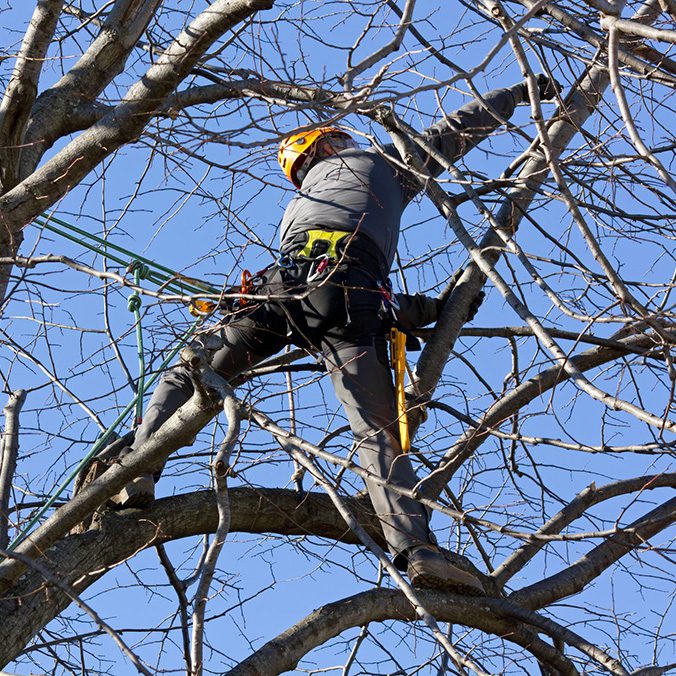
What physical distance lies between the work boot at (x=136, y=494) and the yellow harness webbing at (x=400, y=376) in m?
0.91

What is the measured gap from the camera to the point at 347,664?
15.9 feet

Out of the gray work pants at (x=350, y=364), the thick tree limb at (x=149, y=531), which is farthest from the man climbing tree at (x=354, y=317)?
the thick tree limb at (x=149, y=531)

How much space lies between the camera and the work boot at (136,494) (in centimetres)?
427

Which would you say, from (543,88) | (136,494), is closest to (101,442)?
(136,494)

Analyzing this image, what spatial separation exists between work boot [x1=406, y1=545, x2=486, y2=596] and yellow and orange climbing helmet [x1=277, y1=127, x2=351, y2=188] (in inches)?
69.6

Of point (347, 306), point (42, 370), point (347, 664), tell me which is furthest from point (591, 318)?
point (42, 370)

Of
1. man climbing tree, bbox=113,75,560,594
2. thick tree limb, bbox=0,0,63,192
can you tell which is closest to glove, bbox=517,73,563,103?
man climbing tree, bbox=113,75,560,594

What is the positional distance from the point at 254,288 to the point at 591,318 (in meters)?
1.23

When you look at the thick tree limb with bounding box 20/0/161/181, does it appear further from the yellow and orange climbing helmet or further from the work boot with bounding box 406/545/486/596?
the work boot with bounding box 406/545/486/596

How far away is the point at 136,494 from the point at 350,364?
895 millimetres

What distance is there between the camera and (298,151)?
5.02 meters

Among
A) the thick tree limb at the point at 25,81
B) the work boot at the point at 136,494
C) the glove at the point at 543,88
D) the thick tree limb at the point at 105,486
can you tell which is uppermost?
the glove at the point at 543,88

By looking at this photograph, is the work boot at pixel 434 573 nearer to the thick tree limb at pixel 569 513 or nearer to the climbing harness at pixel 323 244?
the thick tree limb at pixel 569 513

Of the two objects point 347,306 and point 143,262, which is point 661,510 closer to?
point 347,306
